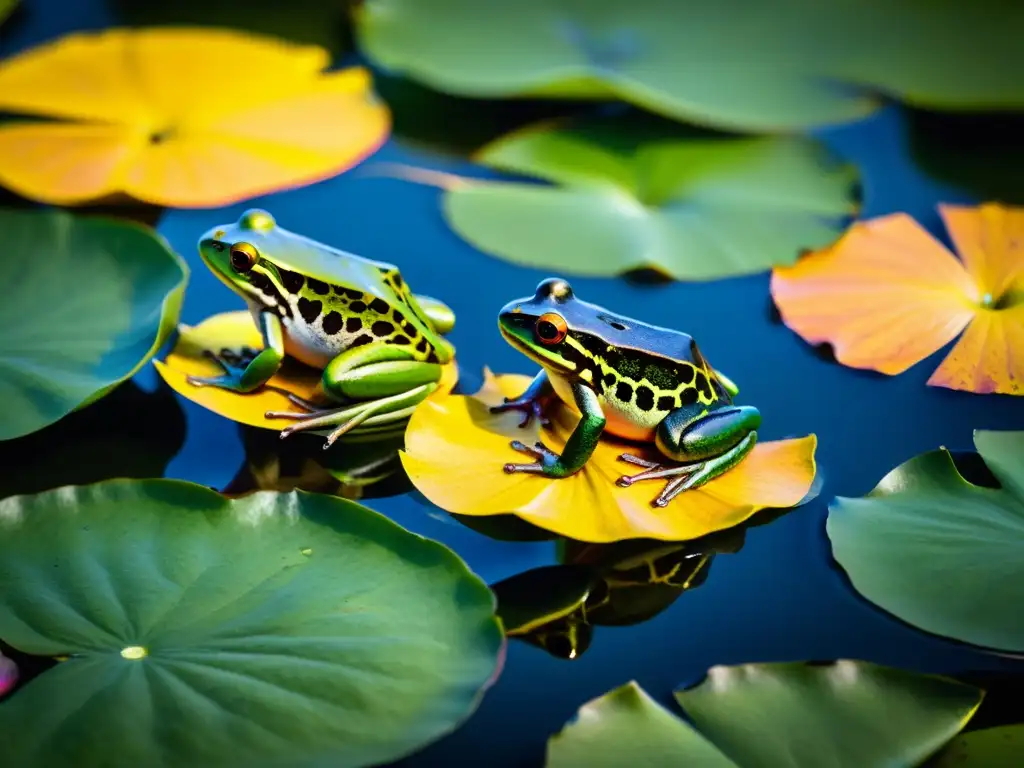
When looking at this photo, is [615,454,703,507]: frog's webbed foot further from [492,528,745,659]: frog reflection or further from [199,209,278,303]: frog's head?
[199,209,278,303]: frog's head

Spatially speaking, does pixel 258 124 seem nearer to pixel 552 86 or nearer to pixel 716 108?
pixel 552 86

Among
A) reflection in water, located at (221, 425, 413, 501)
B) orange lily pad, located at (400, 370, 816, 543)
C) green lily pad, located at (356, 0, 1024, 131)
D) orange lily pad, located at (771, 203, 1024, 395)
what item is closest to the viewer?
orange lily pad, located at (400, 370, 816, 543)

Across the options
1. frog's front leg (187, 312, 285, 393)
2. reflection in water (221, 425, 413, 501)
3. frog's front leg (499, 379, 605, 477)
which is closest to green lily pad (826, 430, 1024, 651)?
frog's front leg (499, 379, 605, 477)

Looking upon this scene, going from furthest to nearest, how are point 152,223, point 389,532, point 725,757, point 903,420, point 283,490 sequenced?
point 152,223, point 903,420, point 283,490, point 389,532, point 725,757

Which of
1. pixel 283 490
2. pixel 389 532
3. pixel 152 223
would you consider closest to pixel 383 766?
pixel 389 532

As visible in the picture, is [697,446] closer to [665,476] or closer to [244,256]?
[665,476]

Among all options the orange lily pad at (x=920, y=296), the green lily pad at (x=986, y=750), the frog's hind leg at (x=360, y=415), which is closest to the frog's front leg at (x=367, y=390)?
the frog's hind leg at (x=360, y=415)
